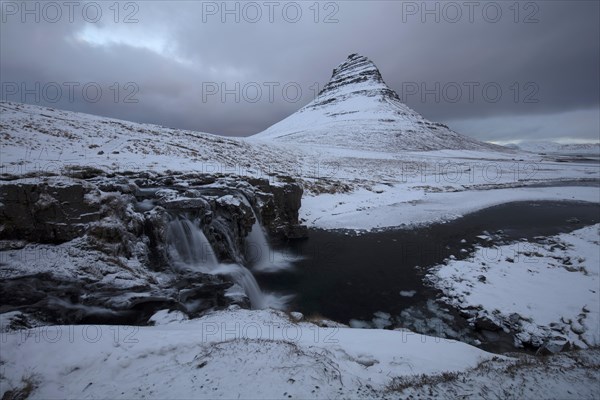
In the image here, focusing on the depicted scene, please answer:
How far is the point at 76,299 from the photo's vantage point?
803 cm

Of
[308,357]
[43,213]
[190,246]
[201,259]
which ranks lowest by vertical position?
[308,357]

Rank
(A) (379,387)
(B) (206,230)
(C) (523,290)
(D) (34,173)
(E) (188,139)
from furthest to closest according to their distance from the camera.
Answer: (E) (188,139) < (B) (206,230) < (D) (34,173) < (C) (523,290) < (A) (379,387)

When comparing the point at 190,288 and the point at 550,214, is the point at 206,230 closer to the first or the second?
the point at 190,288

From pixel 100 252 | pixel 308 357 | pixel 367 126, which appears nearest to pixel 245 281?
pixel 100 252

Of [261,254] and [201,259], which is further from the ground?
[201,259]

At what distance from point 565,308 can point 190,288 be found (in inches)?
528

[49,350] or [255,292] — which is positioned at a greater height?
[49,350]

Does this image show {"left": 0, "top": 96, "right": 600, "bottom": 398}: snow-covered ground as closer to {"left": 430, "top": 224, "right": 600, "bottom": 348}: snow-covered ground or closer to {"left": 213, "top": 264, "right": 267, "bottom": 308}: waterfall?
{"left": 430, "top": 224, "right": 600, "bottom": 348}: snow-covered ground

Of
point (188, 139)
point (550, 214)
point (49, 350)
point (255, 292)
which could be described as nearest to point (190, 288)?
point (255, 292)

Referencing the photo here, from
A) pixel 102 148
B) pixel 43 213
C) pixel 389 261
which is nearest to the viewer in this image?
pixel 43 213

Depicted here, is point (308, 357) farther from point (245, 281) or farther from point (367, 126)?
point (367, 126)

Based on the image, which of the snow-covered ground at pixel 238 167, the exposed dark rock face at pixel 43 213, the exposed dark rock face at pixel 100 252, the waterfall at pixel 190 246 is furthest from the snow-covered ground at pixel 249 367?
the snow-covered ground at pixel 238 167

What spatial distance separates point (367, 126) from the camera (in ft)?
376

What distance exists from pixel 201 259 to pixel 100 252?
12.4 feet
